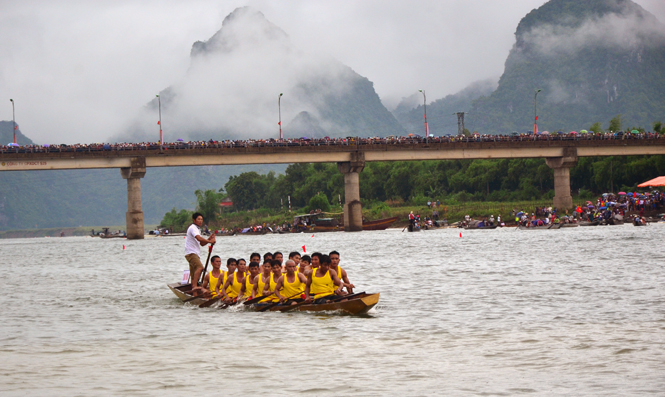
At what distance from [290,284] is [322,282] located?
1215 mm

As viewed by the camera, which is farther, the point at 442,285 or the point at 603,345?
the point at 442,285

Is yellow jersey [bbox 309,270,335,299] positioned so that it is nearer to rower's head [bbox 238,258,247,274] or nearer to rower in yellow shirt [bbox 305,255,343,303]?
rower in yellow shirt [bbox 305,255,343,303]

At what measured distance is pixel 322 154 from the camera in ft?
311

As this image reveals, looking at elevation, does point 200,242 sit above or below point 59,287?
above

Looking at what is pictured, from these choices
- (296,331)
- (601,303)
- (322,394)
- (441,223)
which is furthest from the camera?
(441,223)

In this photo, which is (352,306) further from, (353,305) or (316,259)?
(316,259)

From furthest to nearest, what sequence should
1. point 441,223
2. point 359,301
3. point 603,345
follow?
point 441,223, point 359,301, point 603,345

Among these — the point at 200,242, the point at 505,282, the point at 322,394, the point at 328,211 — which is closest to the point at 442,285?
the point at 505,282

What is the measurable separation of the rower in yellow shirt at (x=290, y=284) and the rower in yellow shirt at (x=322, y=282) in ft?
1.52

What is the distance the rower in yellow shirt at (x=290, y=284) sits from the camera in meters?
21.5

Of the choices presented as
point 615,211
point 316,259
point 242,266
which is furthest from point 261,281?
point 615,211

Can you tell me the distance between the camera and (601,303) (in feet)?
71.3

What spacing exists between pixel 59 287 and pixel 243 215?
446 feet

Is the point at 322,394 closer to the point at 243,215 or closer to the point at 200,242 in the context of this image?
the point at 200,242
